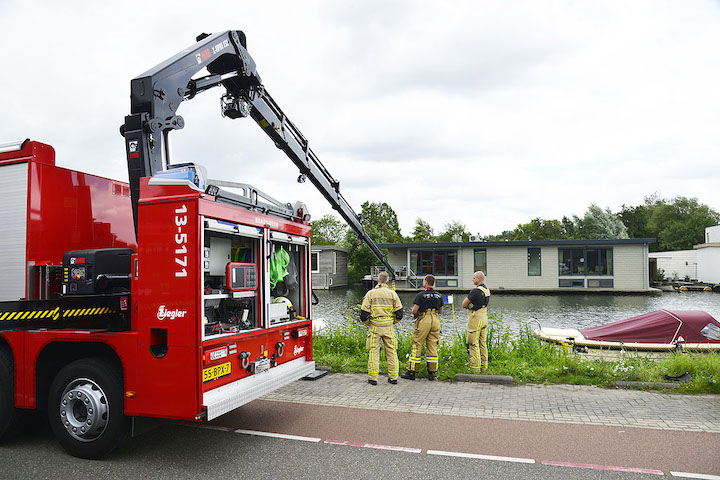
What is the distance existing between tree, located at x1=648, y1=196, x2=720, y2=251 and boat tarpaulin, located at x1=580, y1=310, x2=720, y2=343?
70.3 m

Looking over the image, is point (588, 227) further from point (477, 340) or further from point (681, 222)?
point (477, 340)

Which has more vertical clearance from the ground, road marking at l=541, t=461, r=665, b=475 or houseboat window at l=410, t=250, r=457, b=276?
houseboat window at l=410, t=250, r=457, b=276

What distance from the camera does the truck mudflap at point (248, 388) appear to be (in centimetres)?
471

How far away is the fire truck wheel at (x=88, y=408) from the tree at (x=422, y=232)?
211 feet

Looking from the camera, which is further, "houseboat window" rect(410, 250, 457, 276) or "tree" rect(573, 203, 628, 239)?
"tree" rect(573, 203, 628, 239)

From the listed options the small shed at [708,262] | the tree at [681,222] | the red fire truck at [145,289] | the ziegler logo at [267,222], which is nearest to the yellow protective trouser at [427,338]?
the red fire truck at [145,289]

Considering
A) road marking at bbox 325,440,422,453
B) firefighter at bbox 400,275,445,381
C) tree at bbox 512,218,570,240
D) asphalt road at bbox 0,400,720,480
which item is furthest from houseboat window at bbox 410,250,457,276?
tree at bbox 512,218,570,240

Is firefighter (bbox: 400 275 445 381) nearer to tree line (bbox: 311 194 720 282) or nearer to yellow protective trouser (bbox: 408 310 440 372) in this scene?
yellow protective trouser (bbox: 408 310 440 372)

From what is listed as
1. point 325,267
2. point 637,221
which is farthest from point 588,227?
point 325,267

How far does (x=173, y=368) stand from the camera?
467 cm

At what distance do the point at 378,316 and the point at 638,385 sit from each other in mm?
4130

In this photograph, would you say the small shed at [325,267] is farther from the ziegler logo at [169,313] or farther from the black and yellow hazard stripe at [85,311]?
the ziegler logo at [169,313]

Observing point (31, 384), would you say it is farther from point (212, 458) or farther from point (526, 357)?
point (526, 357)

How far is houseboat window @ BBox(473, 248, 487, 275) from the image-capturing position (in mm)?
37031
